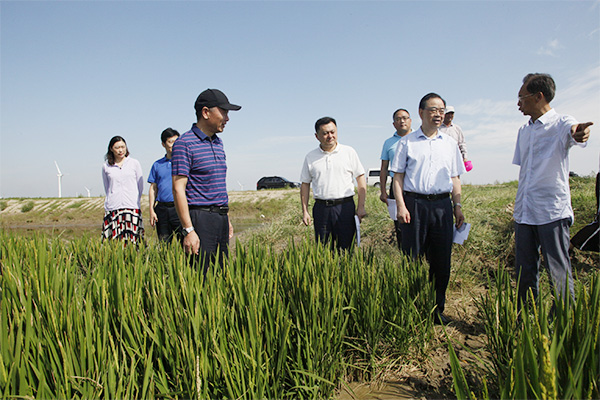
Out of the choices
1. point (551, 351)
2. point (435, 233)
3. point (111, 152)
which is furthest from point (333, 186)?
point (551, 351)

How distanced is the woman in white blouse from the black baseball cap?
176cm

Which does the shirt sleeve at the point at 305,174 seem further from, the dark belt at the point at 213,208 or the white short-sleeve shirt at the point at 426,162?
the dark belt at the point at 213,208

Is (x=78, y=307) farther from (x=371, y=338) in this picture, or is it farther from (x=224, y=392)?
(x=371, y=338)

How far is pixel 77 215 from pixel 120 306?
1880cm

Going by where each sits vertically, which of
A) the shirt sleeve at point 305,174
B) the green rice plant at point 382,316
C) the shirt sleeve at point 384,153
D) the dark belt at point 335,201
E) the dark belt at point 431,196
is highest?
the shirt sleeve at point 384,153

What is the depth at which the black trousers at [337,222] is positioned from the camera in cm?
356

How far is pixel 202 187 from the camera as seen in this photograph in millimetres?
2850

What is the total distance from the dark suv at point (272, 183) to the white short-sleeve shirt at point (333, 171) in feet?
87.4

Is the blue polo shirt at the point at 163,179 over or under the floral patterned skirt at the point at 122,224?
over

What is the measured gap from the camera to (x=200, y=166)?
2.81m

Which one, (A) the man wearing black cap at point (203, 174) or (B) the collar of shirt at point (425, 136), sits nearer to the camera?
(A) the man wearing black cap at point (203, 174)

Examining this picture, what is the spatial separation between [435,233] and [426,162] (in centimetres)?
54

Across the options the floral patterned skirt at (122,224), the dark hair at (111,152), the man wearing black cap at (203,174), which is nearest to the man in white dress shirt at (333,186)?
the man wearing black cap at (203,174)

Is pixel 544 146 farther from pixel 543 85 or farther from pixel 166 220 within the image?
pixel 166 220
